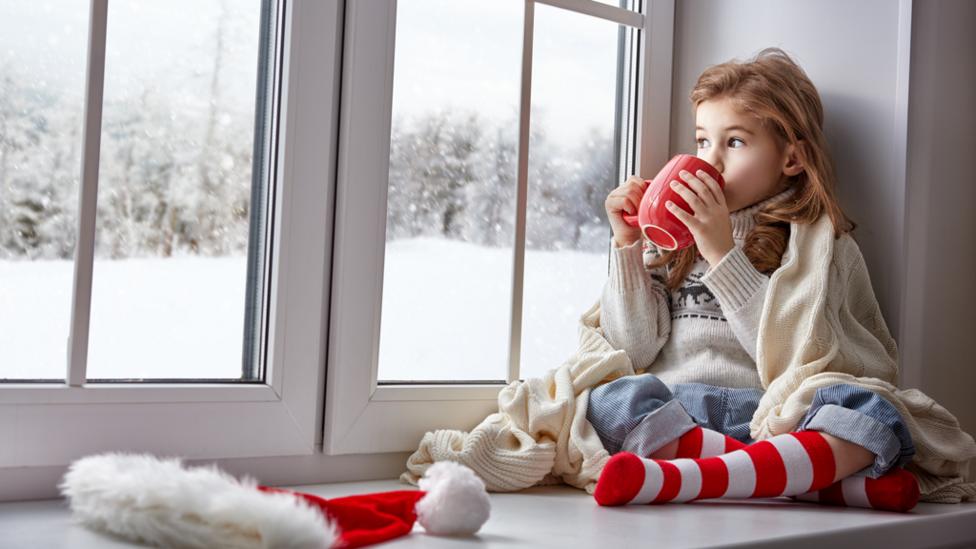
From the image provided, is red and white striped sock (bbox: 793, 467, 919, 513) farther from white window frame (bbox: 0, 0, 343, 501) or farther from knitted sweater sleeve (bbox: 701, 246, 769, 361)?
white window frame (bbox: 0, 0, 343, 501)

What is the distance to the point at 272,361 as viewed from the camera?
1.19 metres

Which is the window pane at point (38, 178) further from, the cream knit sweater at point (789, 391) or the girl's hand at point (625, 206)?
the girl's hand at point (625, 206)

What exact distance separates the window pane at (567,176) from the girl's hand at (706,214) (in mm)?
224

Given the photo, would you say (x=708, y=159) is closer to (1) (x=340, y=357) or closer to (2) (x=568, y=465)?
(2) (x=568, y=465)

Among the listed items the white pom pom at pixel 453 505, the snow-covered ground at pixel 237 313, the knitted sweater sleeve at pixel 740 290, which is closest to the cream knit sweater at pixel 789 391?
the knitted sweater sleeve at pixel 740 290

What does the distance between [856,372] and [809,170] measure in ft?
0.94

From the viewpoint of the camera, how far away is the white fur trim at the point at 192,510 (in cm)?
76

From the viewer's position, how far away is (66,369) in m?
1.07

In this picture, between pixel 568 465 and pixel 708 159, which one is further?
pixel 708 159

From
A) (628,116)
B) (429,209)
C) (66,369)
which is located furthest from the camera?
(628,116)

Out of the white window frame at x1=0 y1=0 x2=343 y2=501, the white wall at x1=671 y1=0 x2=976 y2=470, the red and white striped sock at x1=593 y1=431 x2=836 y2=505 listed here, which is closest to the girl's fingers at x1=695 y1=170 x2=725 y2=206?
the white wall at x1=671 y1=0 x2=976 y2=470

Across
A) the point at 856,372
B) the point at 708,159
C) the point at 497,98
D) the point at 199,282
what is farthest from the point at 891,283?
the point at 199,282

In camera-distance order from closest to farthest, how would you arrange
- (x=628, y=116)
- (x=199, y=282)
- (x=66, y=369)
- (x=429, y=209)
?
(x=66, y=369)
(x=199, y=282)
(x=429, y=209)
(x=628, y=116)

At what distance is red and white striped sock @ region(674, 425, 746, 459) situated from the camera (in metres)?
1.22
